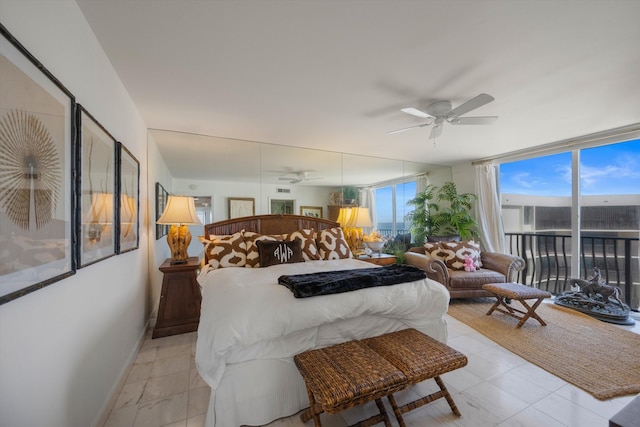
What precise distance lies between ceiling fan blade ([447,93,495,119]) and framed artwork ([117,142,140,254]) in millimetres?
2744

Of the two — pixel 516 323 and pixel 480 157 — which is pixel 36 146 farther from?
pixel 480 157

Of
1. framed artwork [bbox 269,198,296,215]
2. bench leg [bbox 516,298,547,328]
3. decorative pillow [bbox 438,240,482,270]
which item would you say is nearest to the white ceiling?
framed artwork [bbox 269,198,296,215]

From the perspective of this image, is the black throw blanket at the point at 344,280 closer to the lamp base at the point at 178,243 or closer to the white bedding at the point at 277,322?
the white bedding at the point at 277,322

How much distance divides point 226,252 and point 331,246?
1.22 m

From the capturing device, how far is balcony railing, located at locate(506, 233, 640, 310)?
3282 millimetres

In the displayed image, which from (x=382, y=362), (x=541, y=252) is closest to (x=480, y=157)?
(x=541, y=252)

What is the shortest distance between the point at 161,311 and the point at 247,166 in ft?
6.95

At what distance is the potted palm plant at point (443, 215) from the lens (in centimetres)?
446

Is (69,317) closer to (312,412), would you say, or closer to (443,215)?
(312,412)

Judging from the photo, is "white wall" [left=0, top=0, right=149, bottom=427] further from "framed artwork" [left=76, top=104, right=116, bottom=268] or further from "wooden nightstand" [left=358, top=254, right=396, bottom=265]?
"wooden nightstand" [left=358, top=254, right=396, bottom=265]

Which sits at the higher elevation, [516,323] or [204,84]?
[204,84]

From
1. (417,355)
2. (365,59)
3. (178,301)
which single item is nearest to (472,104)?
(365,59)

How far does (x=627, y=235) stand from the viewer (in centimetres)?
335

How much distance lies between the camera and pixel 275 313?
146 cm
